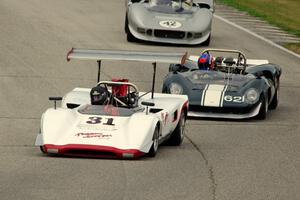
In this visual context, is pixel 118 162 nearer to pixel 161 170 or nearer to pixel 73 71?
pixel 161 170

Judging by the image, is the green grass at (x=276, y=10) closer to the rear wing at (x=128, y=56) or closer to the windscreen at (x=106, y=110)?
the rear wing at (x=128, y=56)

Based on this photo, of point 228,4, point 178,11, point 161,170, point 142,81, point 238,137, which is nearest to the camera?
point 161,170

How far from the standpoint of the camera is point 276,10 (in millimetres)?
38094

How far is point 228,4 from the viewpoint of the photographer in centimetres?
3850

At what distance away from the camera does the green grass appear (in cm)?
3444

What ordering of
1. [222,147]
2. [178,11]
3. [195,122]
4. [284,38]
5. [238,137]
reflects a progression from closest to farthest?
[222,147] → [238,137] → [195,122] → [178,11] → [284,38]

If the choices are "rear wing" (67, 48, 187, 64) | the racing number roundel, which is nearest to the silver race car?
the racing number roundel

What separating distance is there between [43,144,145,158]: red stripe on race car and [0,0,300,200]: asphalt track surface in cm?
11

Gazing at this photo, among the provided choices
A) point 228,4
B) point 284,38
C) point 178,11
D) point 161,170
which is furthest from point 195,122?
point 228,4

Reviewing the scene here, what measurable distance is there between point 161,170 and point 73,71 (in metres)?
10.4

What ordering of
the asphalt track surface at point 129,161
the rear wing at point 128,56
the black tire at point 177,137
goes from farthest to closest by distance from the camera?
the black tire at point 177,137 < the rear wing at point 128,56 < the asphalt track surface at point 129,161

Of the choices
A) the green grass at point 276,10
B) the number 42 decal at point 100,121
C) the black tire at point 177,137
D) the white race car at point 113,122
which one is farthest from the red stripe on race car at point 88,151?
the green grass at point 276,10

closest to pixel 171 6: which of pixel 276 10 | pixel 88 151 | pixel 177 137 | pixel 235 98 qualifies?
pixel 276 10

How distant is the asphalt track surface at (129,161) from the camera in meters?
12.6
